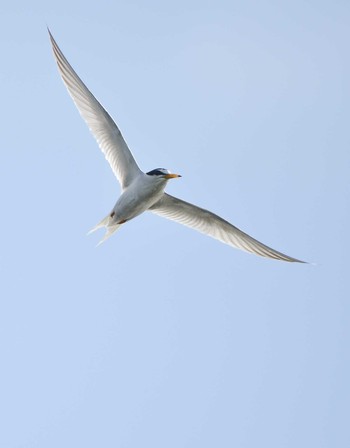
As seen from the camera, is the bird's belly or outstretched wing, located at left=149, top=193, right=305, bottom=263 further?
outstretched wing, located at left=149, top=193, right=305, bottom=263

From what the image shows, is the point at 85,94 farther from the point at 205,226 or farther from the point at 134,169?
the point at 205,226

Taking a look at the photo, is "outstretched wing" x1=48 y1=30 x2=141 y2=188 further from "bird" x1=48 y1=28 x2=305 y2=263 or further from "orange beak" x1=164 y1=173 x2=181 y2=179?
"orange beak" x1=164 y1=173 x2=181 y2=179

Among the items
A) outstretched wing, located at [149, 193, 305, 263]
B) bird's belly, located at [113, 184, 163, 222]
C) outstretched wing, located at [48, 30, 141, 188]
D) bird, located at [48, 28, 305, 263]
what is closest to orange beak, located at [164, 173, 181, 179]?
bird, located at [48, 28, 305, 263]

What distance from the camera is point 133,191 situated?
Answer: 58.0 feet

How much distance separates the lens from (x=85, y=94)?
17.8 meters

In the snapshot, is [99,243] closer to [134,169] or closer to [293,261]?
[134,169]

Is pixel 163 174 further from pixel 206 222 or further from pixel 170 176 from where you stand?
pixel 206 222

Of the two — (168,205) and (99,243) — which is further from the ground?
(168,205)

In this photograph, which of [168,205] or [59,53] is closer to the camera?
[59,53]

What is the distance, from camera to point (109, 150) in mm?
18281

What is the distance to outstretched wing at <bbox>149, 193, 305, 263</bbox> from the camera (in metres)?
18.7

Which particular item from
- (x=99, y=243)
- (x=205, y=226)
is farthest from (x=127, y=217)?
(x=205, y=226)

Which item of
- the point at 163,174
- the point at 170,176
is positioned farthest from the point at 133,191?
the point at 170,176

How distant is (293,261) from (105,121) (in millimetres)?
3705
